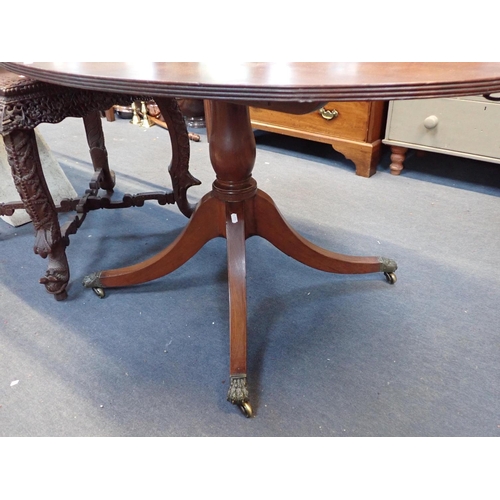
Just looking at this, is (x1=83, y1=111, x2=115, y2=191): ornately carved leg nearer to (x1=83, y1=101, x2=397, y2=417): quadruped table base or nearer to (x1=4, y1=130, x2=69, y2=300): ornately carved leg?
(x1=4, y1=130, x2=69, y2=300): ornately carved leg

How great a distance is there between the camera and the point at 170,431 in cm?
84

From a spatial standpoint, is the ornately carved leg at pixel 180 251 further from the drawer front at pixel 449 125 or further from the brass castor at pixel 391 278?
the drawer front at pixel 449 125

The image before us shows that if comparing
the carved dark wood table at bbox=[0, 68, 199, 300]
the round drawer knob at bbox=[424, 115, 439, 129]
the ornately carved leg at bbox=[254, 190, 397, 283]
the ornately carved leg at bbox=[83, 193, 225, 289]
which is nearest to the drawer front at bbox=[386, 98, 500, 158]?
the round drawer knob at bbox=[424, 115, 439, 129]

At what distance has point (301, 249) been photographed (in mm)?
1116

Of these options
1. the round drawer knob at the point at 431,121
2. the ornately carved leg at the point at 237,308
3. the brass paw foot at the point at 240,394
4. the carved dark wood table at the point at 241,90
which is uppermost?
the carved dark wood table at the point at 241,90

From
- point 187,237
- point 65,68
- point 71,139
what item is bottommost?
point 71,139

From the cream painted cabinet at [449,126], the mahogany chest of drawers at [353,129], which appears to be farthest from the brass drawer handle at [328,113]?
the cream painted cabinet at [449,126]

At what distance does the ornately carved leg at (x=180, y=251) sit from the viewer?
1.05 m

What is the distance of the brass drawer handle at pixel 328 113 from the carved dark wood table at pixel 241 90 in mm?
953

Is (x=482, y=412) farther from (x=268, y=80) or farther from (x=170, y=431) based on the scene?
(x=268, y=80)

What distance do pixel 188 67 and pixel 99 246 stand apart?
92 cm

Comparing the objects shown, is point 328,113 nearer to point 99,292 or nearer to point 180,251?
point 180,251

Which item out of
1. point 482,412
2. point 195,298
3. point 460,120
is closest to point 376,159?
point 460,120

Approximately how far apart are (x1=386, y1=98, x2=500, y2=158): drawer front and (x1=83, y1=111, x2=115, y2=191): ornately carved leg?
1109mm
